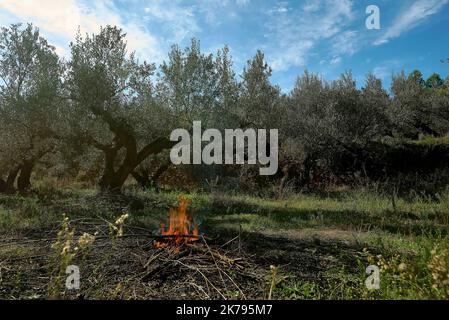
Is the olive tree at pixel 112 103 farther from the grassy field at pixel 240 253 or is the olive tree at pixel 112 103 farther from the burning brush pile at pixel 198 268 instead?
the burning brush pile at pixel 198 268

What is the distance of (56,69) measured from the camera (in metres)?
12.0

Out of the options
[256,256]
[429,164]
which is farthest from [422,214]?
[429,164]

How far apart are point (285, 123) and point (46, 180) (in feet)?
39.7

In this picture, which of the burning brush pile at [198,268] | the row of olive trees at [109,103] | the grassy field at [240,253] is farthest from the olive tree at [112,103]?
the burning brush pile at [198,268]

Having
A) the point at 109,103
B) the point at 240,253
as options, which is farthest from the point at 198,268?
the point at 109,103

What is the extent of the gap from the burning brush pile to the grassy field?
0.02m

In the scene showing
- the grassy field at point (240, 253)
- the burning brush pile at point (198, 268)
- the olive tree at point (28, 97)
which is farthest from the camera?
the olive tree at point (28, 97)

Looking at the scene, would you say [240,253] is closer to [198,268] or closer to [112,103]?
[198,268]

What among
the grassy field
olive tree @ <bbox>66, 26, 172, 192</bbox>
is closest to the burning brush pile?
the grassy field

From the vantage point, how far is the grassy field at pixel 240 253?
3828 millimetres

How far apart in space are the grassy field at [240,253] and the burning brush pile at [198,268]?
0.9 inches

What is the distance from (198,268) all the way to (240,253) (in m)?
0.83

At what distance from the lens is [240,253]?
5.43 meters
